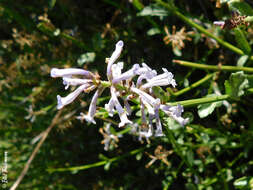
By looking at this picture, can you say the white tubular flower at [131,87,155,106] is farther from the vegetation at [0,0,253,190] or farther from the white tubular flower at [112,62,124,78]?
the vegetation at [0,0,253,190]

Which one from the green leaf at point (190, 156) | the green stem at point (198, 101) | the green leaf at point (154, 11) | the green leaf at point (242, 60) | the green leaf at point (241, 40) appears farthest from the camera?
the green leaf at point (190, 156)

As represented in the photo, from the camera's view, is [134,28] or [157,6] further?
[134,28]

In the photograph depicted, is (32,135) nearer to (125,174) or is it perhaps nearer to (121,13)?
(125,174)

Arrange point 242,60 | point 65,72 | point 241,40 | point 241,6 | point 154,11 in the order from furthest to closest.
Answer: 1. point 154,11
2. point 242,60
3. point 241,40
4. point 241,6
5. point 65,72

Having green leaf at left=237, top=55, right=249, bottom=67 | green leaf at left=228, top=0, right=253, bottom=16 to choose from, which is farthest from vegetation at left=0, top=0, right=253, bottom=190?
green leaf at left=228, top=0, right=253, bottom=16

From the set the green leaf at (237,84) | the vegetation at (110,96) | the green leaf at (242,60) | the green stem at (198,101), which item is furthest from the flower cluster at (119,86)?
the vegetation at (110,96)

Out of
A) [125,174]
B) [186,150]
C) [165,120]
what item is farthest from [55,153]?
[165,120]

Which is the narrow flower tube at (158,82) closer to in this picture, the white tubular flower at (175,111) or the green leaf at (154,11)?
the white tubular flower at (175,111)

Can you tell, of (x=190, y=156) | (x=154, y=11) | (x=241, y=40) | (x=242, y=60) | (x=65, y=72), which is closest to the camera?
(x=65, y=72)

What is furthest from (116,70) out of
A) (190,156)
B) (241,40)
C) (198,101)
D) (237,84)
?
(190,156)

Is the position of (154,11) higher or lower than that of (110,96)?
higher

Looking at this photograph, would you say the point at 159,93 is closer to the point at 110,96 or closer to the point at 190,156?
the point at 110,96
